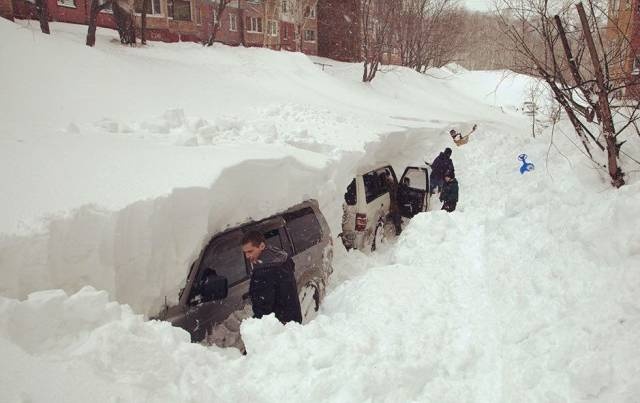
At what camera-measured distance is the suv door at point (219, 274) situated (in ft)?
12.6

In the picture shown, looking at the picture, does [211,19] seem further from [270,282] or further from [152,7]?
[270,282]

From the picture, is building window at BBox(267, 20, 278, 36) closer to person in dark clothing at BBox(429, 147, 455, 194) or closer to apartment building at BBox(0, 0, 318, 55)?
apartment building at BBox(0, 0, 318, 55)

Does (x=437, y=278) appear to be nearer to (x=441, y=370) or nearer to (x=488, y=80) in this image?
(x=441, y=370)

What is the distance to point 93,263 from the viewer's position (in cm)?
345

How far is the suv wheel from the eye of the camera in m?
5.09

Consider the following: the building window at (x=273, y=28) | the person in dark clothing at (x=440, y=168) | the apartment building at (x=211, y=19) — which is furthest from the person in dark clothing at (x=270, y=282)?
the building window at (x=273, y=28)

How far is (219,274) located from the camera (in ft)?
13.5

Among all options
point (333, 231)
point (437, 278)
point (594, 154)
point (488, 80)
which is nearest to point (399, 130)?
point (333, 231)

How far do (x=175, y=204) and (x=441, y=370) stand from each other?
113 inches

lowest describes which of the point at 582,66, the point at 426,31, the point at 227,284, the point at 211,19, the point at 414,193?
the point at 414,193

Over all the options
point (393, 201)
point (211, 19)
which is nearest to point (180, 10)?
point (211, 19)

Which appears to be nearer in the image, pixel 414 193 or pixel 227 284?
pixel 227 284

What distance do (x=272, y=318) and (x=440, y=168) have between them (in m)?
7.37

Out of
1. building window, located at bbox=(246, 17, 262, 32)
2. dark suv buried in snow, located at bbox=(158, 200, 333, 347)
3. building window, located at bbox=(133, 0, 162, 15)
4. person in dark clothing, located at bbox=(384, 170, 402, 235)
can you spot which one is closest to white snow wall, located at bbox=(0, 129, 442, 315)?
dark suv buried in snow, located at bbox=(158, 200, 333, 347)
